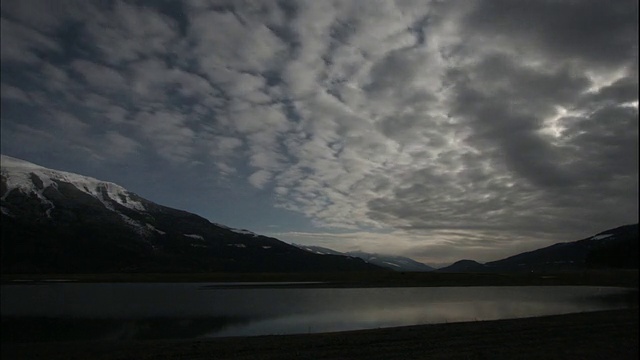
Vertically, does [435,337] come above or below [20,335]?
above

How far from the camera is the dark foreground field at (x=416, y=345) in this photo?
74.6 feet

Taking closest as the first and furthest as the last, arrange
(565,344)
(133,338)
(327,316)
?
(565,344)
(133,338)
(327,316)

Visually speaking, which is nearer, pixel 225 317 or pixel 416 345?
pixel 416 345

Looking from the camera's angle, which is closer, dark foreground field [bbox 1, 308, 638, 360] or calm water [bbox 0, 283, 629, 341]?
dark foreground field [bbox 1, 308, 638, 360]

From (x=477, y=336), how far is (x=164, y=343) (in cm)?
2177

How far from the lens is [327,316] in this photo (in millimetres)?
46375

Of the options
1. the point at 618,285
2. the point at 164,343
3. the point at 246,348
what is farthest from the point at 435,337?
the point at 618,285

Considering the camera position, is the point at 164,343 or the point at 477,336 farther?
the point at 164,343

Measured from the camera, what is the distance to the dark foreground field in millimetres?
22734

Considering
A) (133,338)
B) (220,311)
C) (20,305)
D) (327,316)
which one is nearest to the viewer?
(133,338)

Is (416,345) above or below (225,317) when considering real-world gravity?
above

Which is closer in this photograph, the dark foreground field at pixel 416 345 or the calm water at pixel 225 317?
the dark foreground field at pixel 416 345

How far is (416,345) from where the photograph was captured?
83.6ft

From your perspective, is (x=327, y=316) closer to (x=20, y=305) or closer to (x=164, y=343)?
(x=164, y=343)
